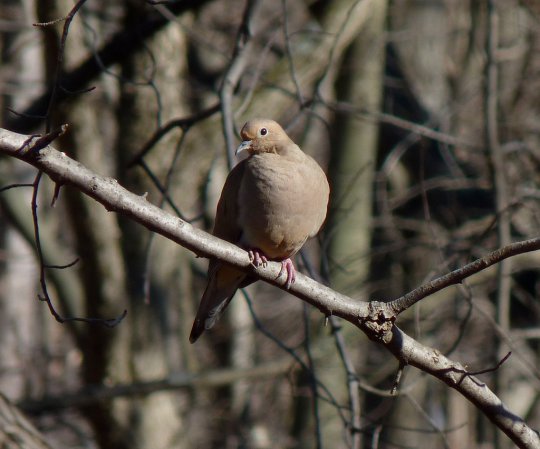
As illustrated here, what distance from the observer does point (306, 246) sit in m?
6.73

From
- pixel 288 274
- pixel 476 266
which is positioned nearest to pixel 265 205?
pixel 288 274

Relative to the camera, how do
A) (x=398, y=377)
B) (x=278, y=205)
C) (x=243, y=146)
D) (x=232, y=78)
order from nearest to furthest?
(x=398, y=377), (x=278, y=205), (x=243, y=146), (x=232, y=78)

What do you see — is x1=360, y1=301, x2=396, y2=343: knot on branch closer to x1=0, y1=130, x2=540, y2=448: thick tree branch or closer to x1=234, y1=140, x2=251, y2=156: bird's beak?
x1=0, y1=130, x2=540, y2=448: thick tree branch

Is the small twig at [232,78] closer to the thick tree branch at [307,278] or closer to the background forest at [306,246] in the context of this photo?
the background forest at [306,246]

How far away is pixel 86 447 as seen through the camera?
24.1 feet

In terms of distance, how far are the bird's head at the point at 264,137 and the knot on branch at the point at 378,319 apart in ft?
4.79

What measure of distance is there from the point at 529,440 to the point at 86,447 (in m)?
5.02

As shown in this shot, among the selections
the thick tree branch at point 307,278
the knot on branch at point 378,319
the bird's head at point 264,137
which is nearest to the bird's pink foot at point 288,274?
the thick tree branch at point 307,278

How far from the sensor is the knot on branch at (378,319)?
2938 mm

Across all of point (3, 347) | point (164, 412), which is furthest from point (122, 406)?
point (3, 347)

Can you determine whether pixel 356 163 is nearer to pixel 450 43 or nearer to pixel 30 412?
pixel 450 43

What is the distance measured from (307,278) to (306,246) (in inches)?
145

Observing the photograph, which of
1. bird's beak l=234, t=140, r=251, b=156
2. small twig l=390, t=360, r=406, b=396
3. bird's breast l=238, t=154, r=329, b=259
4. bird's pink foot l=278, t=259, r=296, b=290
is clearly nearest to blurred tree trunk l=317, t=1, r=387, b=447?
bird's beak l=234, t=140, r=251, b=156

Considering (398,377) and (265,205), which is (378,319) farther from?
(265,205)
